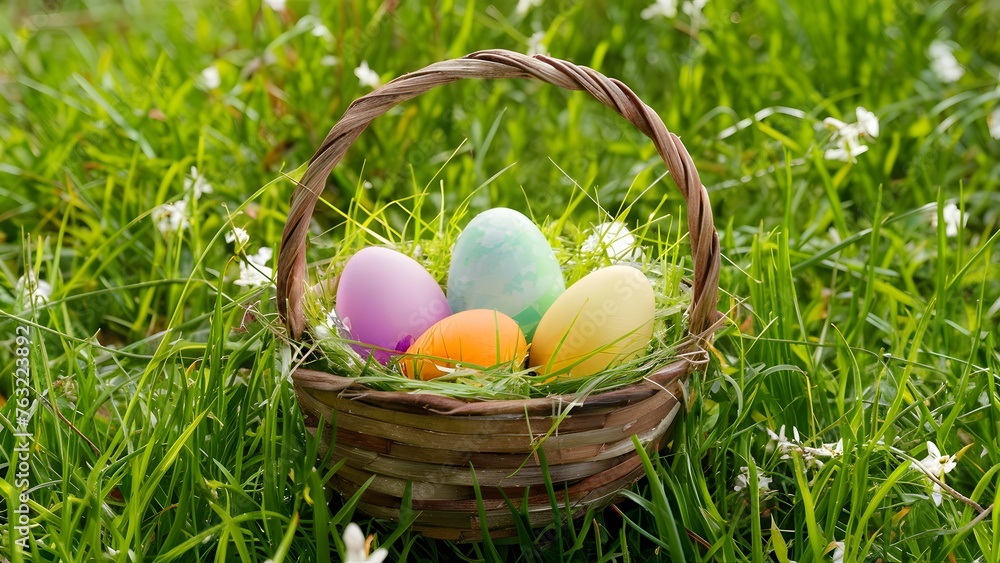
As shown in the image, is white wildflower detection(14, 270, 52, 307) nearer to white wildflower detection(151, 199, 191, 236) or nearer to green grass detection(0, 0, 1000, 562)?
green grass detection(0, 0, 1000, 562)

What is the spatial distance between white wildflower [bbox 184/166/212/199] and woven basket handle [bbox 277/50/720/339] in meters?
0.68

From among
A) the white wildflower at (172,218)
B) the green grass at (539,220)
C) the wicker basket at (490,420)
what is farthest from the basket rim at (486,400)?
the white wildflower at (172,218)

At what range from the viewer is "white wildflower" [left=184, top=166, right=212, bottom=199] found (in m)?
1.69

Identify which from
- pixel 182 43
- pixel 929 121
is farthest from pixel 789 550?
pixel 182 43

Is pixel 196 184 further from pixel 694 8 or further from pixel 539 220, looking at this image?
pixel 694 8

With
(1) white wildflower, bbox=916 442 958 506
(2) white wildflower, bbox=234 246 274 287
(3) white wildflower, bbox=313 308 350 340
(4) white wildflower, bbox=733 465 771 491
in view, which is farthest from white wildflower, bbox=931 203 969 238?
(2) white wildflower, bbox=234 246 274 287

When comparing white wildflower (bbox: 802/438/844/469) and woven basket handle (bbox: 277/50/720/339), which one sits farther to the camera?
white wildflower (bbox: 802/438/844/469)

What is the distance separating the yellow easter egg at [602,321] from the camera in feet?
3.77

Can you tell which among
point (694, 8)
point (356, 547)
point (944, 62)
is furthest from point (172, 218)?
point (944, 62)

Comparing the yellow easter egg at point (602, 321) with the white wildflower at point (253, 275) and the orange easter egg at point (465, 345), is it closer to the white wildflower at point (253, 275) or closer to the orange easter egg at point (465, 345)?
the orange easter egg at point (465, 345)

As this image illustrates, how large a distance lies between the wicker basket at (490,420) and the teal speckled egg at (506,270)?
0.27 meters

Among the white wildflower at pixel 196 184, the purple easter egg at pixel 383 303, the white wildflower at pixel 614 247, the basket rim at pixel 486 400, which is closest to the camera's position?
the basket rim at pixel 486 400

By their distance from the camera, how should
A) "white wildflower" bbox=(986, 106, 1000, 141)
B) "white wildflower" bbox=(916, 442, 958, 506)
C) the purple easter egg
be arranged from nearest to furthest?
"white wildflower" bbox=(916, 442, 958, 506) < the purple easter egg < "white wildflower" bbox=(986, 106, 1000, 141)

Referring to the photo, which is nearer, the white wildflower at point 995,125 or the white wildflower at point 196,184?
the white wildflower at point 196,184
